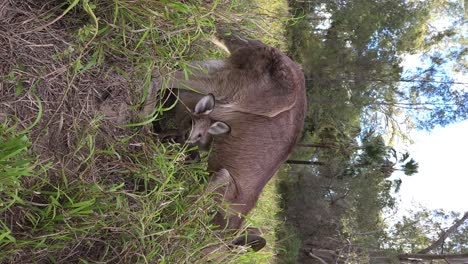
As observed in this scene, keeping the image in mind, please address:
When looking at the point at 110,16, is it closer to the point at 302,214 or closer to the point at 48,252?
the point at 48,252

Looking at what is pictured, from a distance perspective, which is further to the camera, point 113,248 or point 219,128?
point 219,128

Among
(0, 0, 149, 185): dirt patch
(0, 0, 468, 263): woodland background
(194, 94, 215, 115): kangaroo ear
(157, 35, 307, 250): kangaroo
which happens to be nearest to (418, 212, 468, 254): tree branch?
(157, 35, 307, 250): kangaroo

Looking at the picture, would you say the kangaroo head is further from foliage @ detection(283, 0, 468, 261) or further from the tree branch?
the tree branch

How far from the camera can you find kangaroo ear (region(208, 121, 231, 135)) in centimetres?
474

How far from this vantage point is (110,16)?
3311 millimetres

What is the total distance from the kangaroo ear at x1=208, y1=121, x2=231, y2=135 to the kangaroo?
0.37 ft

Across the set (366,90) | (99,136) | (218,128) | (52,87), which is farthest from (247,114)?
(366,90)

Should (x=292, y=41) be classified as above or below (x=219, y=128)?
above

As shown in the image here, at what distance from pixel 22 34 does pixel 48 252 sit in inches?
63.3

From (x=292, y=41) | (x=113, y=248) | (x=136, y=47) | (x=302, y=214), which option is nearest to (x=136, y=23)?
(x=136, y=47)

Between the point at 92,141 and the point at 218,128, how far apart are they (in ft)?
5.74

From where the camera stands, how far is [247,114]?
4867 millimetres

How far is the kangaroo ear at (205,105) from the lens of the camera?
14.1 ft

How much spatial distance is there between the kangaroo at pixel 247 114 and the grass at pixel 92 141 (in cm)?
67
